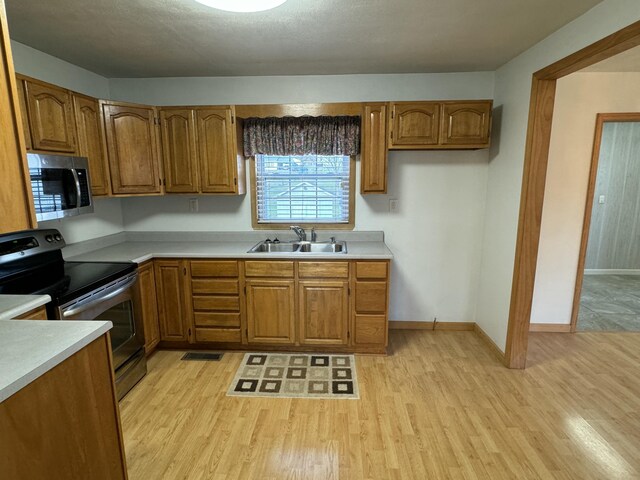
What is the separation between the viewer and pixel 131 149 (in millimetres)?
2791

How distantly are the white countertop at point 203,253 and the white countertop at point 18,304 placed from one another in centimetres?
93

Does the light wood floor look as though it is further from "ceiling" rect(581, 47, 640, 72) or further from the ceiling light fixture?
"ceiling" rect(581, 47, 640, 72)

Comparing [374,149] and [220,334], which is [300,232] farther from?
[220,334]

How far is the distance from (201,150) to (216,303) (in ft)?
4.37

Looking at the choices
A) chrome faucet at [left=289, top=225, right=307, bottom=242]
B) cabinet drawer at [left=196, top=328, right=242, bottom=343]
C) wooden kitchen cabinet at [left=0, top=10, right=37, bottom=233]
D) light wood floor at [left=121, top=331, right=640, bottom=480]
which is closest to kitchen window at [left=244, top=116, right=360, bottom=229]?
chrome faucet at [left=289, top=225, right=307, bottom=242]

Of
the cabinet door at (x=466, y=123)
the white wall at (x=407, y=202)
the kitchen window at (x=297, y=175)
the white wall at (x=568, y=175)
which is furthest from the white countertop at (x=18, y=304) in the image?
the white wall at (x=568, y=175)

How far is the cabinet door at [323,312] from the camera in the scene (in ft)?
9.20

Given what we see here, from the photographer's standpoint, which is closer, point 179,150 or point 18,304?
point 18,304

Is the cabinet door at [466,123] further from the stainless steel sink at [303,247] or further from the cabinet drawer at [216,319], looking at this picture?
the cabinet drawer at [216,319]

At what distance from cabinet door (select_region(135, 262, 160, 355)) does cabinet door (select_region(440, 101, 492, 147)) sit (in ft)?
8.77

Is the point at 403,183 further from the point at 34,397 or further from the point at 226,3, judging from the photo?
the point at 34,397

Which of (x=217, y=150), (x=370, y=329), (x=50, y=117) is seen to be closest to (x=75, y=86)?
(x=50, y=117)

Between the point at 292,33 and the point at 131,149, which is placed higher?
the point at 292,33

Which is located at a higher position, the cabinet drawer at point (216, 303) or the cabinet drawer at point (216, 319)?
the cabinet drawer at point (216, 303)
